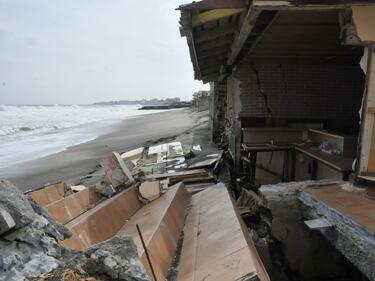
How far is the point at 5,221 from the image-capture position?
1.94 meters

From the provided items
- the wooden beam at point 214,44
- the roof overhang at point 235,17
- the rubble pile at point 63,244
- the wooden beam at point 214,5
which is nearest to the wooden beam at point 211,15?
the roof overhang at point 235,17

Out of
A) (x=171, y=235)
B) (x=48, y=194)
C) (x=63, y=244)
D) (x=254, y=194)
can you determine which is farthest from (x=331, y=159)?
(x=63, y=244)

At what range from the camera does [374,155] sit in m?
4.61

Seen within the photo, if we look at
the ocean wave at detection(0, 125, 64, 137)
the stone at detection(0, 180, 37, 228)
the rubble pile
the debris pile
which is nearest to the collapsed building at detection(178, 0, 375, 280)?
the debris pile

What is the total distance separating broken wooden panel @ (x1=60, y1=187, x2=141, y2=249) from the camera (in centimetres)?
319

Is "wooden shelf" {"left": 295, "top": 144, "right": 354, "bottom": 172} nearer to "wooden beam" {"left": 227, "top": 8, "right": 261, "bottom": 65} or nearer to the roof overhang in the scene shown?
the roof overhang

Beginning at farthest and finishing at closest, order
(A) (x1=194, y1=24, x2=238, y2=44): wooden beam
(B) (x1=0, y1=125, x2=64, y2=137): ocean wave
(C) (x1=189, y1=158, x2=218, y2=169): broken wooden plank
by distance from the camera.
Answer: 1. (B) (x1=0, y1=125, x2=64, y2=137): ocean wave
2. (C) (x1=189, y1=158, x2=218, y2=169): broken wooden plank
3. (A) (x1=194, y1=24, x2=238, y2=44): wooden beam

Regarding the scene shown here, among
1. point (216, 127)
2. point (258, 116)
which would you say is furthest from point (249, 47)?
point (216, 127)

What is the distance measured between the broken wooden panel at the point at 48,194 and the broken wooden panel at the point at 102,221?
0.89 meters

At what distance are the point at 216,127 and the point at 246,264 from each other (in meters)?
13.1

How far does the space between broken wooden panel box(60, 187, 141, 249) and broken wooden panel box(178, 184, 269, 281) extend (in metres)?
0.77

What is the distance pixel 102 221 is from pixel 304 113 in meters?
6.18

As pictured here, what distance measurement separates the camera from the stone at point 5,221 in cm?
194

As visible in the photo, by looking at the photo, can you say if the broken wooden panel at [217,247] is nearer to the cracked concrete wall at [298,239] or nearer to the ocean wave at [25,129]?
the cracked concrete wall at [298,239]
